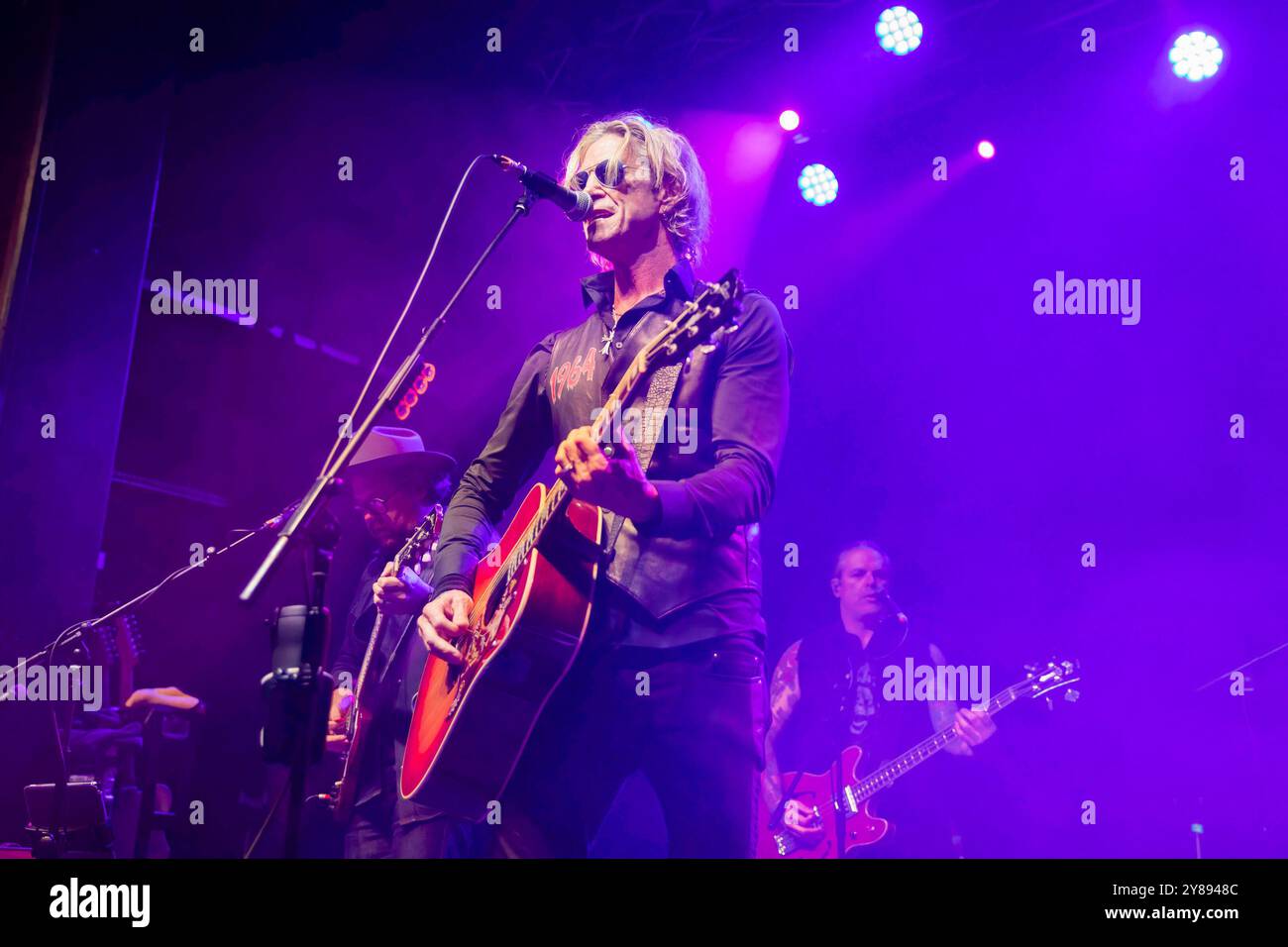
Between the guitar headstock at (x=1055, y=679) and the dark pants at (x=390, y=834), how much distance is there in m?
3.60

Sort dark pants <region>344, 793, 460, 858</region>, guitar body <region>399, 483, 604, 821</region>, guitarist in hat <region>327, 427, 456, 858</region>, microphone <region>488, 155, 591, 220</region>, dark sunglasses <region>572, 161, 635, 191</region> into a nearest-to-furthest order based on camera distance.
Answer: guitar body <region>399, 483, 604, 821</region> → microphone <region>488, 155, 591, 220</region> → dark sunglasses <region>572, 161, 635, 191</region> → dark pants <region>344, 793, 460, 858</region> → guitarist in hat <region>327, 427, 456, 858</region>

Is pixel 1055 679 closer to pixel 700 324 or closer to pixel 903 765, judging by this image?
pixel 903 765

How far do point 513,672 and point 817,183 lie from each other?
5047 millimetres

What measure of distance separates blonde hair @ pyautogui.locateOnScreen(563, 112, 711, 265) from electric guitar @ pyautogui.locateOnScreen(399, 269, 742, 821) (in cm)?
57

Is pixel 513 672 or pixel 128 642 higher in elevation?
pixel 128 642

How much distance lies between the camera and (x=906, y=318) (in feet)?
22.5

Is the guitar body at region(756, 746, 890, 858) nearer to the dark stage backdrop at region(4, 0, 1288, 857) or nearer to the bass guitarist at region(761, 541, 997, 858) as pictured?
the bass guitarist at region(761, 541, 997, 858)

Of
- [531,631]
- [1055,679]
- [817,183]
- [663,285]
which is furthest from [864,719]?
[531,631]

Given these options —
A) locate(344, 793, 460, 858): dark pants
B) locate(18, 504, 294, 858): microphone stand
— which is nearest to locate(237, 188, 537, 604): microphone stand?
locate(18, 504, 294, 858): microphone stand

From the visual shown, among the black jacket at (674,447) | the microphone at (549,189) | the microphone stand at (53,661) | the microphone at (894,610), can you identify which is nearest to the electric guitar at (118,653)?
the microphone stand at (53,661)

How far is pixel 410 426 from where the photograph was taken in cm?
656

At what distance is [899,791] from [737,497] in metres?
4.14

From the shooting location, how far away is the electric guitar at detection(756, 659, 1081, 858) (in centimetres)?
574
